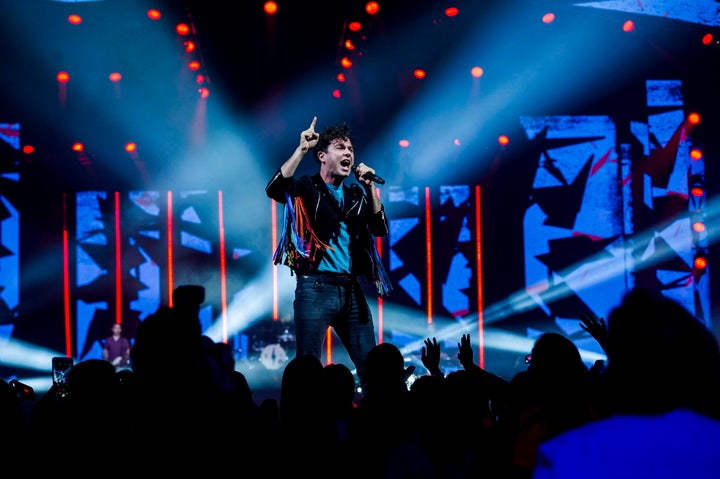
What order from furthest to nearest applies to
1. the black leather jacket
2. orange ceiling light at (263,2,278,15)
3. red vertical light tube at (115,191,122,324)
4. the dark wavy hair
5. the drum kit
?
red vertical light tube at (115,191,122,324)
the drum kit
orange ceiling light at (263,2,278,15)
the dark wavy hair
the black leather jacket

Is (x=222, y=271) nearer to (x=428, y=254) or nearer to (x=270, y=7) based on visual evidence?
(x=428, y=254)

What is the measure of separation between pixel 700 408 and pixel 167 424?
148 centimetres

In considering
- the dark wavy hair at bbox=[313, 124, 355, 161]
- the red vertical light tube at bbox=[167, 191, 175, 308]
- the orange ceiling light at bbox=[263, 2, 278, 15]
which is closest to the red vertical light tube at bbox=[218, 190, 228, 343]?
the red vertical light tube at bbox=[167, 191, 175, 308]

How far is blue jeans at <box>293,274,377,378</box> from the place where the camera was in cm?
344

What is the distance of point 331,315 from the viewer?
3.49 meters

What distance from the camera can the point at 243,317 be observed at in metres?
11.4

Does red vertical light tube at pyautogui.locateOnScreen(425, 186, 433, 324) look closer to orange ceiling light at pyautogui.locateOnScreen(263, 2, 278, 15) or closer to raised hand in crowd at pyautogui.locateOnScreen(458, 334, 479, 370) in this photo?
orange ceiling light at pyautogui.locateOnScreen(263, 2, 278, 15)

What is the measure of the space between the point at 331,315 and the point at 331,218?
0.56 metres

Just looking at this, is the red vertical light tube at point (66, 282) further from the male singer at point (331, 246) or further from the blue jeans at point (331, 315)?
the blue jeans at point (331, 315)

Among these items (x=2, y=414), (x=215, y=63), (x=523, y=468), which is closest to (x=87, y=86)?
(x=215, y=63)

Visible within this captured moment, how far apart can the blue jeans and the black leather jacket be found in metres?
0.10

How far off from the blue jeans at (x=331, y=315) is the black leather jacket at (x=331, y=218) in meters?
0.10

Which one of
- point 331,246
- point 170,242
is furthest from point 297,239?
point 170,242

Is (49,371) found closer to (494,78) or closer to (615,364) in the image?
(494,78)
